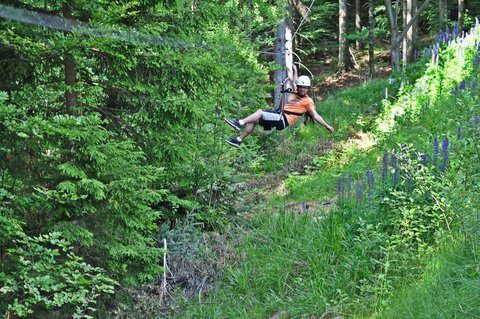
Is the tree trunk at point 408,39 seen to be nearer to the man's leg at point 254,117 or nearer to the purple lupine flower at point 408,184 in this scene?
the man's leg at point 254,117

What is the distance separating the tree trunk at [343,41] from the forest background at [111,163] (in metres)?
18.1

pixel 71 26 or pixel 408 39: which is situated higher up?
pixel 71 26

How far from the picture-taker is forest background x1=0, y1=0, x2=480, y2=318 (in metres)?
5.42

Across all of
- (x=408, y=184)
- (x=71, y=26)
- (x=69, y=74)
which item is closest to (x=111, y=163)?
(x=69, y=74)

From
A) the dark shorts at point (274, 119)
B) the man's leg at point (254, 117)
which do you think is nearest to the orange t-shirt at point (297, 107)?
the dark shorts at point (274, 119)

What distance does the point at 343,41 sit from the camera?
86.1 ft

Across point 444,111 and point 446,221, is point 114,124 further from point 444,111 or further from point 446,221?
point 444,111

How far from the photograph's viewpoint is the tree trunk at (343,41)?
1014 inches

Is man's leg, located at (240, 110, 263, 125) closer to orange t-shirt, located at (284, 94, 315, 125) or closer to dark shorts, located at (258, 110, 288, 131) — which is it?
dark shorts, located at (258, 110, 288, 131)

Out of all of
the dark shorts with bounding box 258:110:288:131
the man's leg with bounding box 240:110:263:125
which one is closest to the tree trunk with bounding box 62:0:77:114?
the man's leg with bounding box 240:110:263:125

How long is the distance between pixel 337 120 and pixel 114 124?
27.7 ft

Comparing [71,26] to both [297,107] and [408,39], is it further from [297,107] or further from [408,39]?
[408,39]

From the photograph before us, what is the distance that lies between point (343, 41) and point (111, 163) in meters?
21.9

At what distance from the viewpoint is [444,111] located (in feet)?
28.7
